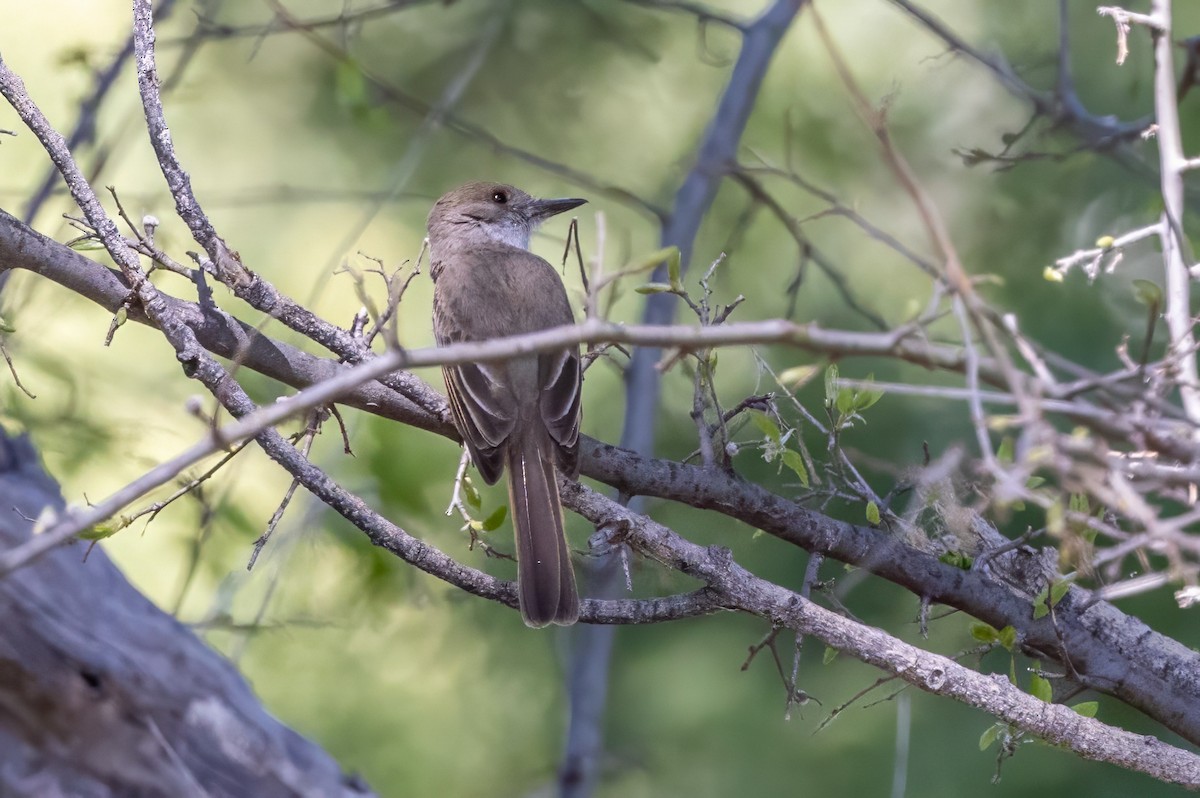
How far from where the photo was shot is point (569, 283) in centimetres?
479

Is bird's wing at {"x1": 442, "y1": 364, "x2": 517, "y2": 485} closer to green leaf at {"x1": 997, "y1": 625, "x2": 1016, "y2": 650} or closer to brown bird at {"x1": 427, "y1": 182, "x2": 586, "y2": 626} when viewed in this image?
brown bird at {"x1": 427, "y1": 182, "x2": 586, "y2": 626}

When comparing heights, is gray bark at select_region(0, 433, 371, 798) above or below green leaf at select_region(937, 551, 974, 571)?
below

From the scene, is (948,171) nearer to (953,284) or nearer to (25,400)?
(25,400)

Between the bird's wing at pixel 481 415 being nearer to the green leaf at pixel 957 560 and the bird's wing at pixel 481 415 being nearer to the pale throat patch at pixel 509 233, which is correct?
the green leaf at pixel 957 560

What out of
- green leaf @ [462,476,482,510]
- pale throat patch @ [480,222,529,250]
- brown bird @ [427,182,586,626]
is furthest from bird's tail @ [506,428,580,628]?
pale throat patch @ [480,222,529,250]

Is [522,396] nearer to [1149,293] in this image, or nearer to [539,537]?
[539,537]

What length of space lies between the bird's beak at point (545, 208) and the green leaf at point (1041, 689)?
322cm

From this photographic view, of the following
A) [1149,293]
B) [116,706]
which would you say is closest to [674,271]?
[1149,293]

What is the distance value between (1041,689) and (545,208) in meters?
3.43

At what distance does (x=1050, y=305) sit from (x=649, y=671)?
273 cm

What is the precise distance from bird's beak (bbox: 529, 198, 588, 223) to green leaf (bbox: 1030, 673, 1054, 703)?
322 centimetres

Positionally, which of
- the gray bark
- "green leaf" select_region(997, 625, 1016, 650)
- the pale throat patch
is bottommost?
the gray bark

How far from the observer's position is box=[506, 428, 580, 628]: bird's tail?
3.67 meters

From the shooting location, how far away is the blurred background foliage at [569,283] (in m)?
5.55
